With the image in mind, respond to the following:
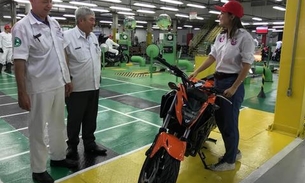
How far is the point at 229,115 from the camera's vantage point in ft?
8.83

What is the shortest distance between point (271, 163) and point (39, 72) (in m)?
2.79

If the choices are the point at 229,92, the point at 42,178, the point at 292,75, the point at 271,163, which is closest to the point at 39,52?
the point at 42,178

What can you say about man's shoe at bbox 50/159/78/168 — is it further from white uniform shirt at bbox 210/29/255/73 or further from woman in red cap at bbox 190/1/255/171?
white uniform shirt at bbox 210/29/255/73

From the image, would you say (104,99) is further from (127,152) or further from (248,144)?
(248,144)

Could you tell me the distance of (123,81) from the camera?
8.99 m

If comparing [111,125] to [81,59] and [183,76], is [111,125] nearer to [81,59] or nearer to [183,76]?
[81,59]

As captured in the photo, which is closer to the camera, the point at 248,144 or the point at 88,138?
the point at 88,138

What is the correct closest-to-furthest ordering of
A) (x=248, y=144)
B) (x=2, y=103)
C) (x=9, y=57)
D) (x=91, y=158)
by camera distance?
(x=91, y=158), (x=248, y=144), (x=2, y=103), (x=9, y=57)

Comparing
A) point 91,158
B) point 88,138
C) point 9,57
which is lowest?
point 91,158

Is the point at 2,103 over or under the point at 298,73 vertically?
under

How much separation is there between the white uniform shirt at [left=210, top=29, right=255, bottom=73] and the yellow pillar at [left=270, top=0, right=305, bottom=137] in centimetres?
162

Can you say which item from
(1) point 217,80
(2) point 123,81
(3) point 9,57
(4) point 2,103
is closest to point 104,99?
(4) point 2,103

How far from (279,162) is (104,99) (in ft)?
13.9

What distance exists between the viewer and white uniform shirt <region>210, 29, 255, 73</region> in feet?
8.25
